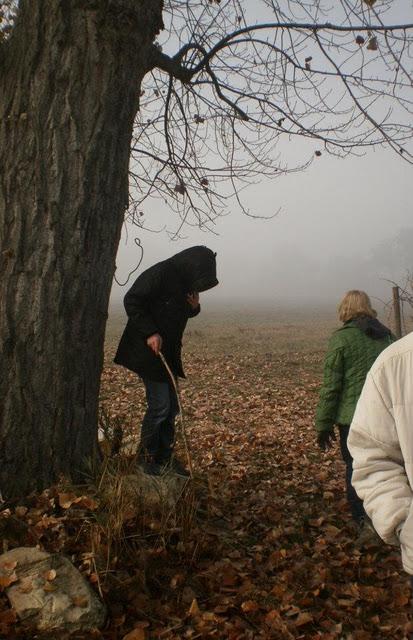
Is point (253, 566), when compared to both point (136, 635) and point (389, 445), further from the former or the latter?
point (389, 445)

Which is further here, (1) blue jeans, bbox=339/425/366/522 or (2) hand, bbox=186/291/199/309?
(2) hand, bbox=186/291/199/309

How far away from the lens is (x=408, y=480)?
2.23 metres

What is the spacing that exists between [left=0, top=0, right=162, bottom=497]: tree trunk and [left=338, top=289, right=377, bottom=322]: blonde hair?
6.12 ft

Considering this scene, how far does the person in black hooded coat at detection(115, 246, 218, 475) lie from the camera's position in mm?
4395

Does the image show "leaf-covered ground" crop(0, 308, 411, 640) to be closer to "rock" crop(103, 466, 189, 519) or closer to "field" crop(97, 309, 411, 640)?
"field" crop(97, 309, 411, 640)

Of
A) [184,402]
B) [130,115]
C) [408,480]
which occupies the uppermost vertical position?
[130,115]

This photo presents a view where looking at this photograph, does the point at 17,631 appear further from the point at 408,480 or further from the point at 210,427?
the point at 210,427

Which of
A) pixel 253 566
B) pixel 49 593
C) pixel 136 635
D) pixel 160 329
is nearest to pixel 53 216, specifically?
pixel 160 329

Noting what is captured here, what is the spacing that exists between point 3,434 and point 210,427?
4.57 m

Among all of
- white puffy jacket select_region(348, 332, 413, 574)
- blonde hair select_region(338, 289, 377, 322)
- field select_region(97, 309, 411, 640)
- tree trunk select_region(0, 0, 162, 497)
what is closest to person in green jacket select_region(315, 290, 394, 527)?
blonde hair select_region(338, 289, 377, 322)

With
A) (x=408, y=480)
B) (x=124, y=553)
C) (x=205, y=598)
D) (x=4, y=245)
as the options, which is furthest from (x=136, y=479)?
(x=408, y=480)

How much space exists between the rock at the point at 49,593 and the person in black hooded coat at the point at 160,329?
1331 millimetres

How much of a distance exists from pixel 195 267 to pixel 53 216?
1.29 meters

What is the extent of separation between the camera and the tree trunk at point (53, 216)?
142 inches
